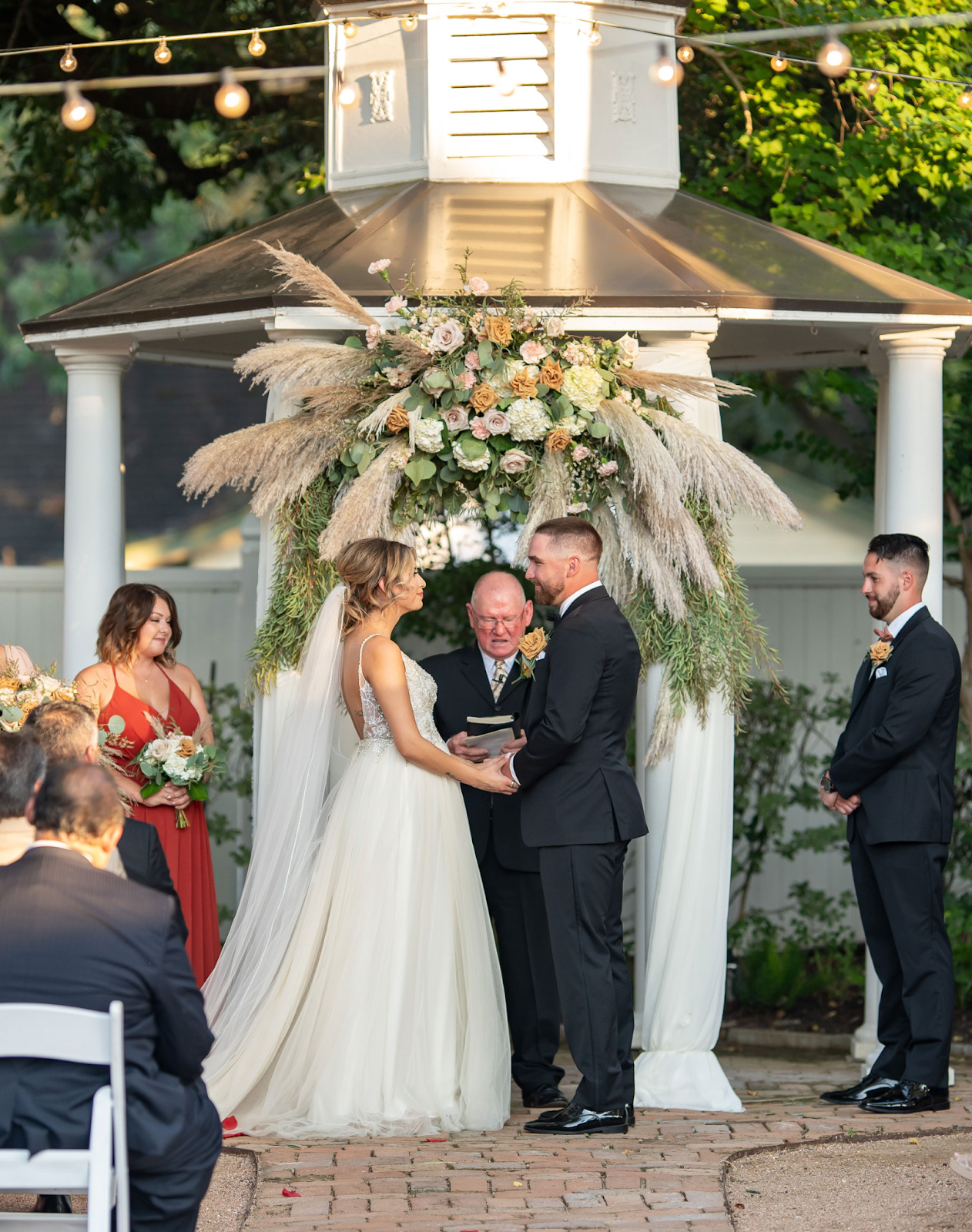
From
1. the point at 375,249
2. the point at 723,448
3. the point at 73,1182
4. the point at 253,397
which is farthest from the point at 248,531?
the point at 253,397

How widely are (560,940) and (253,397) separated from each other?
20.8 m

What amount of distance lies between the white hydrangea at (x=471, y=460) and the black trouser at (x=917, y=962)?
210cm

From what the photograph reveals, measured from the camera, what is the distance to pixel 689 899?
5.98 m

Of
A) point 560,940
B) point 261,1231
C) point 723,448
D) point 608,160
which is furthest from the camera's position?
point 608,160

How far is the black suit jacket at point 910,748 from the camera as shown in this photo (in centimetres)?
574

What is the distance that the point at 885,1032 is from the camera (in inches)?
235

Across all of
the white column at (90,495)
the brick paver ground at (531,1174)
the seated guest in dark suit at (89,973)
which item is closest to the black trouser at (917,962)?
the brick paver ground at (531,1174)

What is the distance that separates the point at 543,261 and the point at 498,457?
2.80 feet

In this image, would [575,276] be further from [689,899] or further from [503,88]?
[689,899]

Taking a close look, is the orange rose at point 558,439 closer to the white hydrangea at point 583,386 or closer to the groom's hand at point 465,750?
the white hydrangea at point 583,386

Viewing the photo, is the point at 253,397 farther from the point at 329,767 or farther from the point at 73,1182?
the point at 73,1182

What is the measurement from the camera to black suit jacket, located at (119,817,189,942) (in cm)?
446

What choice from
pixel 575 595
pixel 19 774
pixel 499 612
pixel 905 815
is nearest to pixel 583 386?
pixel 575 595

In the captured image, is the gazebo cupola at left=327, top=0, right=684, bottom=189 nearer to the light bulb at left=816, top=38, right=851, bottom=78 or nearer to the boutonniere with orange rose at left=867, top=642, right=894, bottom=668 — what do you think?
the light bulb at left=816, top=38, right=851, bottom=78
